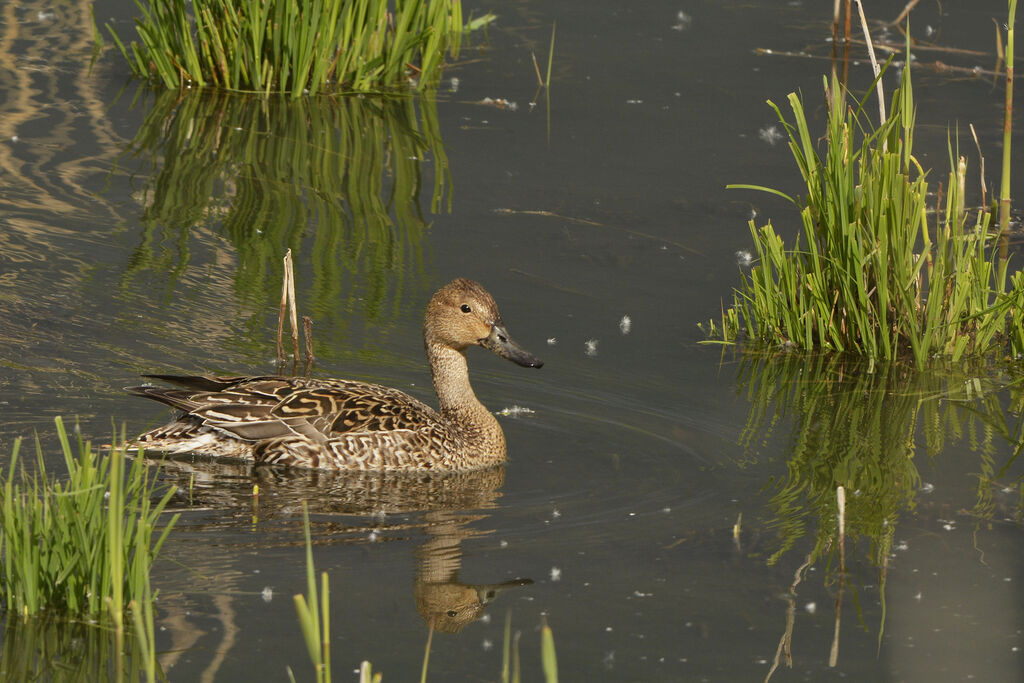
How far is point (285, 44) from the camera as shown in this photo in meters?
13.4

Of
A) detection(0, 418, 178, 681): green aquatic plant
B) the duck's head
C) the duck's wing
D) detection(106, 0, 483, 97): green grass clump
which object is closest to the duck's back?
the duck's wing

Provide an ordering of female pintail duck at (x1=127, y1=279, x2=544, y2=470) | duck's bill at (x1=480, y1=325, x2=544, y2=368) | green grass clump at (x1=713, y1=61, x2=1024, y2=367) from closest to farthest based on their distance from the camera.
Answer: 1. female pintail duck at (x1=127, y1=279, x2=544, y2=470)
2. duck's bill at (x1=480, y1=325, x2=544, y2=368)
3. green grass clump at (x1=713, y1=61, x2=1024, y2=367)

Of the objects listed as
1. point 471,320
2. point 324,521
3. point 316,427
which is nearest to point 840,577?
point 324,521

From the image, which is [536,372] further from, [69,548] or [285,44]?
[285,44]

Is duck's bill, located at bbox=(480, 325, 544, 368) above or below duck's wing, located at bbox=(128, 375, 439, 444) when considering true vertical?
above

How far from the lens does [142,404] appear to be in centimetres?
820

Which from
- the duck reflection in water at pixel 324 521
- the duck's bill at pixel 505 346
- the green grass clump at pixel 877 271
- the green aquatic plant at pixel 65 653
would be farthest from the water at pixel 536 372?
the duck's bill at pixel 505 346

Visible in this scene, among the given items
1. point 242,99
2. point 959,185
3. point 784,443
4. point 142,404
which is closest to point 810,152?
point 959,185

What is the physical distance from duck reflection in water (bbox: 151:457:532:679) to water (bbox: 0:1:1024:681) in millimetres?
20

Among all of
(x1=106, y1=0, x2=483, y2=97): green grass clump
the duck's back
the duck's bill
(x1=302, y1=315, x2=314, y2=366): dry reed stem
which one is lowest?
the duck's back

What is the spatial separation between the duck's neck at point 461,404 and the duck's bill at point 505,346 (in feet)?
0.68

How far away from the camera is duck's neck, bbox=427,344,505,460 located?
788 cm

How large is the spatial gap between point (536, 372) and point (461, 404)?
0.80m

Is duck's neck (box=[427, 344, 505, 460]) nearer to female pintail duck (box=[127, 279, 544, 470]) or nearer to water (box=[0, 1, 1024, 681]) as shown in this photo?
female pintail duck (box=[127, 279, 544, 470])
